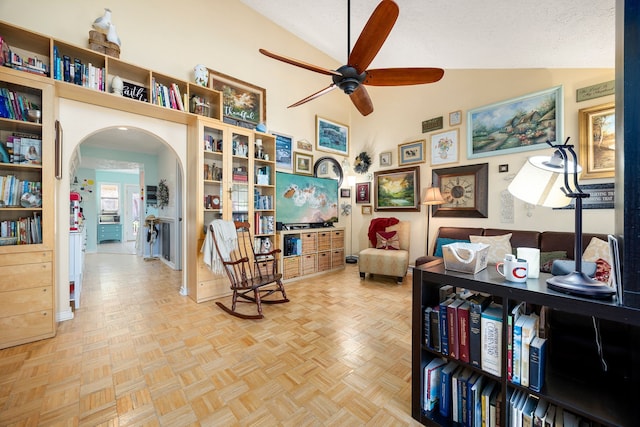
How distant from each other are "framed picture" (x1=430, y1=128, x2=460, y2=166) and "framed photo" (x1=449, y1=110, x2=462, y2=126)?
0.34 ft

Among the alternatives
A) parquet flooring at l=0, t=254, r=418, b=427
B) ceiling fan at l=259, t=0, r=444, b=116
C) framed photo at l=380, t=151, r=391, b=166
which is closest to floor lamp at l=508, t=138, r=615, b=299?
parquet flooring at l=0, t=254, r=418, b=427

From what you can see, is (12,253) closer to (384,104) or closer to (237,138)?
(237,138)

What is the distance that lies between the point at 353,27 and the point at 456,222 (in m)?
3.10

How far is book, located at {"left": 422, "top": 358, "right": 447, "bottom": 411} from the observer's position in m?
1.26

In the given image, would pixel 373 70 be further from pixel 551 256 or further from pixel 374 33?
pixel 551 256

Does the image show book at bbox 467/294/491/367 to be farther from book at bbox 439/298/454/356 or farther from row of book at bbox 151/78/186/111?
row of book at bbox 151/78/186/111

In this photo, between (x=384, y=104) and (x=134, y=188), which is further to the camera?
(x=134, y=188)

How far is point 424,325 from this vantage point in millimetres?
1272

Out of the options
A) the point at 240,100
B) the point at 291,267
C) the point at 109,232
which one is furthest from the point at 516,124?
the point at 109,232

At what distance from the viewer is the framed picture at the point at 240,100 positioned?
3.49 meters

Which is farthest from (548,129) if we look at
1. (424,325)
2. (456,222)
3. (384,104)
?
(424,325)

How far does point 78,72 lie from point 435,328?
359cm

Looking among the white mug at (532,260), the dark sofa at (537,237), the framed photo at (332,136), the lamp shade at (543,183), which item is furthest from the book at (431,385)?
the framed photo at (332,136)

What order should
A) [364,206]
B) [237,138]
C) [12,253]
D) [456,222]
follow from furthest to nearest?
[364,206]
[456,222]
[237,138]
[12,253]
